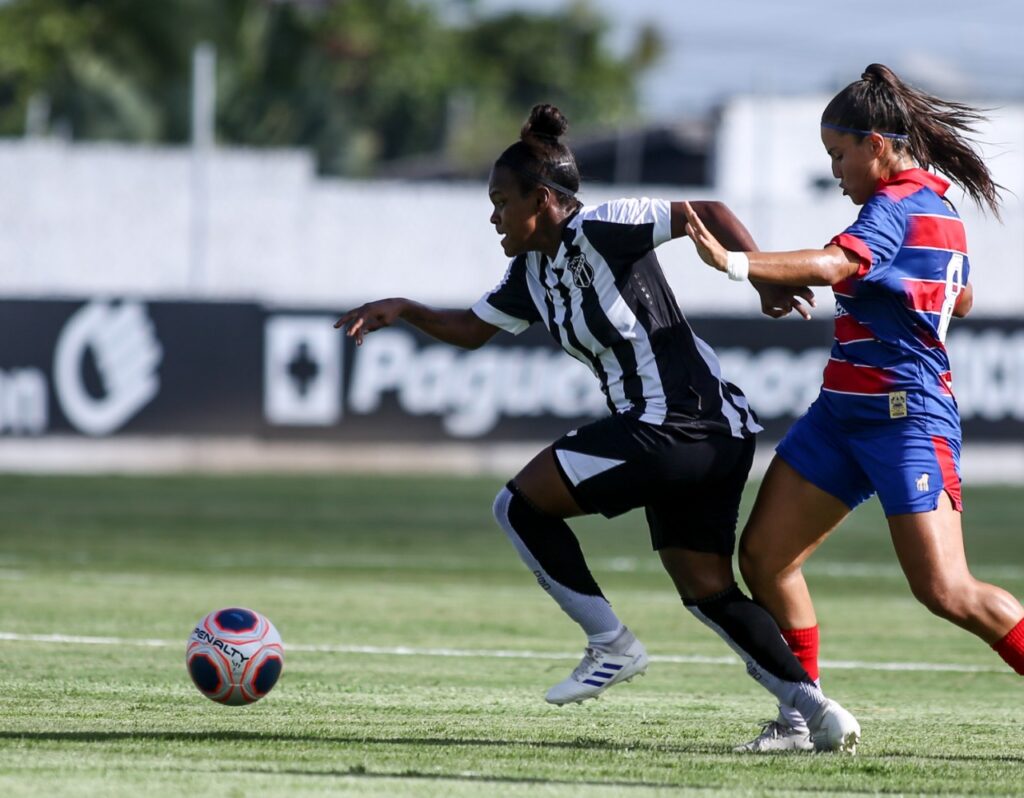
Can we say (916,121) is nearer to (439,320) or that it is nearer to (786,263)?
(786,263)

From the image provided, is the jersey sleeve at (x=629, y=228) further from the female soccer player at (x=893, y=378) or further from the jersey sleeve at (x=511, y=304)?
the jersey sleeve at (x=511, y=304)

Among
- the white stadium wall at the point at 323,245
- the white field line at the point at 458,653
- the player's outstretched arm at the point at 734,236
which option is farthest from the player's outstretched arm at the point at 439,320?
the white stadium wall at the point at 323,245

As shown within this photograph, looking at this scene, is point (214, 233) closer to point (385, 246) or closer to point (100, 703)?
point (385, 246)

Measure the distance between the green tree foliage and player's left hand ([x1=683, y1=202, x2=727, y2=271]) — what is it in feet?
99.0

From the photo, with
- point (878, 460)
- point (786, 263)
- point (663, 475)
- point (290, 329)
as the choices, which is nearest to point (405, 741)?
point (663, 475)

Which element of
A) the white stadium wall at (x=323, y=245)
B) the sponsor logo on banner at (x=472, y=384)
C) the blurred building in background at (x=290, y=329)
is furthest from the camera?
the white stadium wall at (x=323, y=245)

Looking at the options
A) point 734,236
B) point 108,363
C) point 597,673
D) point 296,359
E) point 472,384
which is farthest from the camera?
point 472,384

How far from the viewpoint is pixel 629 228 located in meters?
6.25

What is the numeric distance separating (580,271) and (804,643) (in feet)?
5.21

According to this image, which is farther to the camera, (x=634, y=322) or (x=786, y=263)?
(x=634, y=322)

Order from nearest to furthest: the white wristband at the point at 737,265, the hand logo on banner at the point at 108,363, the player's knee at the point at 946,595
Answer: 1. the white wristband at the point at 737,265
2. the player's knee at the point at 946,595
3. the hand logo on banner at the point at 108,363

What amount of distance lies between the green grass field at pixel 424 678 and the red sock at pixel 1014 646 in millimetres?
349

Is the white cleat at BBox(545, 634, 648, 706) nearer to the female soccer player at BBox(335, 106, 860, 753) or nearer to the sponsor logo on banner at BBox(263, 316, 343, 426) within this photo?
the female soccer player at BBox(335, 106, 860, 753)

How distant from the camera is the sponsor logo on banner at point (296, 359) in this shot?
21.8 m
